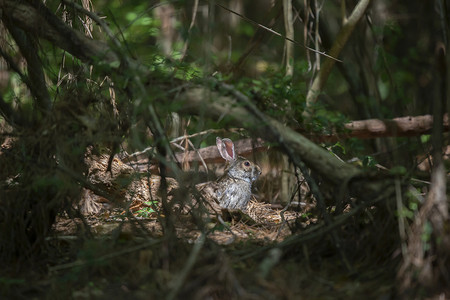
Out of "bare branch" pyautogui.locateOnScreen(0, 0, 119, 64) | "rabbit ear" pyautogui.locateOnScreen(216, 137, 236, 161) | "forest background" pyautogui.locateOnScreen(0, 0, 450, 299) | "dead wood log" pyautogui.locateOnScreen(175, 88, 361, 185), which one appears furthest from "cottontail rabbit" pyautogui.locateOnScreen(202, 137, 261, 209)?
"bare branch" pyautogui.locateOnScreen(0, 0, 119, 64)

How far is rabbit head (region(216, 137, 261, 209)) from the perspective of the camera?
6.61 m

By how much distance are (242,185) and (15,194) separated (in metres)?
3.59

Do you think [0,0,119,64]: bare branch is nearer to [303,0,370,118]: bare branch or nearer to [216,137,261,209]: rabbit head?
[216,137,261,209]: rabbit head

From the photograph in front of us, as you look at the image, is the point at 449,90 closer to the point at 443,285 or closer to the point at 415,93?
the point at 443,285

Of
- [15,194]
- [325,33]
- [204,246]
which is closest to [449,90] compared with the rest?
[204,246]

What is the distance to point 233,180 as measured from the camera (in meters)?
6.82

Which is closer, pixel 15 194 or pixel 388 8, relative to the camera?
pixel 15 194

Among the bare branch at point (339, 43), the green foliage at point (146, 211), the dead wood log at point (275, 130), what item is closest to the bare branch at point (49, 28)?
the dead wood log at point (275, 130)

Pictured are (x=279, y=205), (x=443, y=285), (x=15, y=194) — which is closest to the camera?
(x=443, y=285)

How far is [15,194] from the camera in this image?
3.72 m

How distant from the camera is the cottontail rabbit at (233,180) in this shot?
661cm

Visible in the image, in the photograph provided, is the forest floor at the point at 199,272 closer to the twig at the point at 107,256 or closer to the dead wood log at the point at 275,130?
the twig at the point at 107,256

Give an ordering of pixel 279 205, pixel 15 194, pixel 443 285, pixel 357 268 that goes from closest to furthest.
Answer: pixel 443 285 < pixel 357 268 < pixel 15 194 < pixel 279 205

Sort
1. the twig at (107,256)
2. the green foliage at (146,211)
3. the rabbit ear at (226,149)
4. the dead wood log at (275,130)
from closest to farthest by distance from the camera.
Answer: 1. the twig at (107,256)
2. the dead wood log at (275,130)
3. the green foliage at (146,211)
4. the rabbit ear at (226,149)
